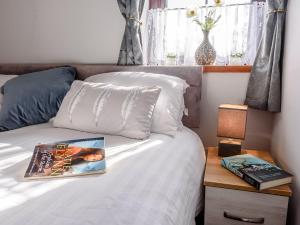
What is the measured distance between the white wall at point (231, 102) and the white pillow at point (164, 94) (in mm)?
264

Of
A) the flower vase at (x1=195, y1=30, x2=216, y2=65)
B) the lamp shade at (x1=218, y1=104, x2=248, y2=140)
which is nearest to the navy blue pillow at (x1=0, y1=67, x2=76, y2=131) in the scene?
the flower vase at (x1=195, y1=30, x2=216, y2=65)

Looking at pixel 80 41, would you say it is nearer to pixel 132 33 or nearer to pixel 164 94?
pixel 132 33

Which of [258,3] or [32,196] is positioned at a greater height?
[258,3]

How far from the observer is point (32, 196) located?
0.73 m

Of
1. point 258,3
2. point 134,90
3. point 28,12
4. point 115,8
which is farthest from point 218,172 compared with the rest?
point 28,12

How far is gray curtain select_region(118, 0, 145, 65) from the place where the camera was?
73.4 inches

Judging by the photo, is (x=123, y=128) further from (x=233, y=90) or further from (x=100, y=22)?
(x=100, y=22)

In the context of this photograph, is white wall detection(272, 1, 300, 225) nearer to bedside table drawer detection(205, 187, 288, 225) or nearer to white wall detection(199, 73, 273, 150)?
bedside table drawer detection(205, 187, 288, 225)

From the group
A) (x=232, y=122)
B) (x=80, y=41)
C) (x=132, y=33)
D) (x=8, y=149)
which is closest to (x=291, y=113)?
(x=232, y=122)

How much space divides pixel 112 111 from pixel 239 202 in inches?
30.9

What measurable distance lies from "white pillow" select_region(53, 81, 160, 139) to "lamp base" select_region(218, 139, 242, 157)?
1.50ft

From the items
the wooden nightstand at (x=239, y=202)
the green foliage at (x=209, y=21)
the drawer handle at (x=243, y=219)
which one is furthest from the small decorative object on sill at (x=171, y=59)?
the drawer handle at (x=243, y=219)

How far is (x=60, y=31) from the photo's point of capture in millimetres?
2229

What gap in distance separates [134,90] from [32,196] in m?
0.83
